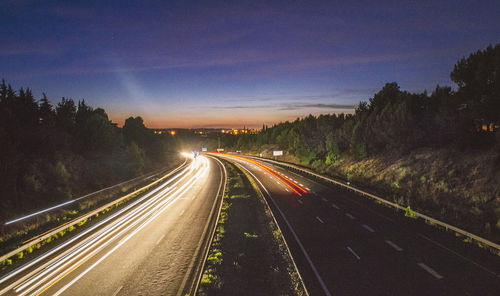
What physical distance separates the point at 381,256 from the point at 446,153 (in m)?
20.0

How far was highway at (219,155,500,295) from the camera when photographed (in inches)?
366

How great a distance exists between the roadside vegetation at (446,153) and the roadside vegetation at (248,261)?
10.4 metres

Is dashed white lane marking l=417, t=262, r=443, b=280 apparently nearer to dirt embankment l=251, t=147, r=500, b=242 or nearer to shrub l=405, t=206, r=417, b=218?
dirt embankment l=251, t=147, r=500, b=242

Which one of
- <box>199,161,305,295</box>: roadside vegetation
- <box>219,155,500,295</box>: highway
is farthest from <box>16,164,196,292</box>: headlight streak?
<box>219,155,500,295</box>: highway

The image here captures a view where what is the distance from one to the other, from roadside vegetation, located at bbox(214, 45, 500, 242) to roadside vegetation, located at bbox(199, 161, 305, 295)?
1036 cm

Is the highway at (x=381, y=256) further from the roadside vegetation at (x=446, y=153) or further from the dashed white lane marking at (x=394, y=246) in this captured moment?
the roadside vegetation at (x=446, y=153)

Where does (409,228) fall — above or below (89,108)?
below

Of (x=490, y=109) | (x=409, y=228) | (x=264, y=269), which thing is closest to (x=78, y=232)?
(x=264, y=269)

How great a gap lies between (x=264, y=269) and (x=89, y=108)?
66.7 metres

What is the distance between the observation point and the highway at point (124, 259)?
9.95m

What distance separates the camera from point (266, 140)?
10975cm

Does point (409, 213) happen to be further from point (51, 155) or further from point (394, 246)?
point (51, 155)

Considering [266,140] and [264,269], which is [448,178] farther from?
[266,140]

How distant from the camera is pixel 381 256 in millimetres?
11680
